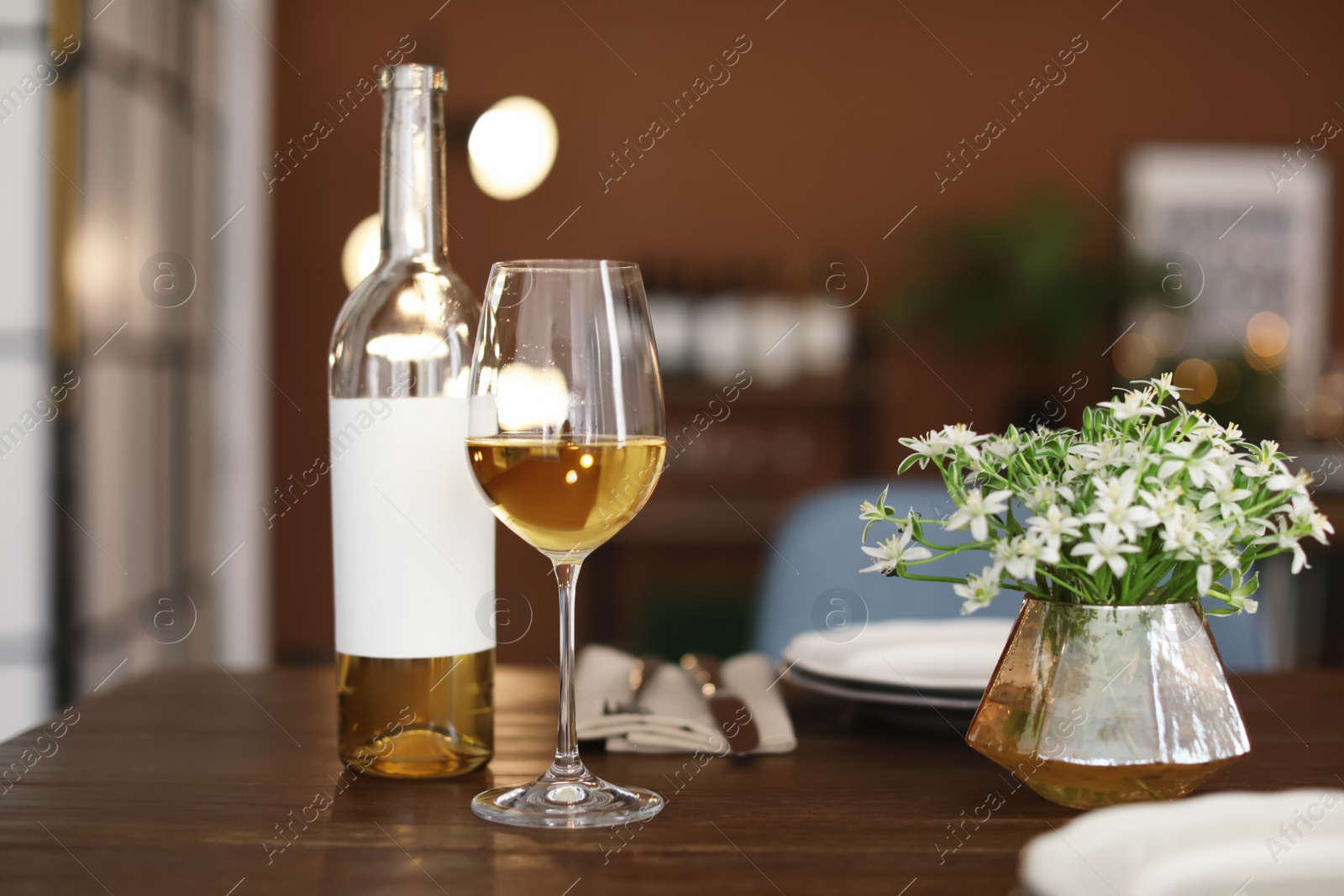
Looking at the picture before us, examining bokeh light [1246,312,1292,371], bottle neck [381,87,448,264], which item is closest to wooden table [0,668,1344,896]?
bottle neck [381,87,448,264]

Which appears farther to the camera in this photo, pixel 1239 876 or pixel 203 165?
pixel 203 165

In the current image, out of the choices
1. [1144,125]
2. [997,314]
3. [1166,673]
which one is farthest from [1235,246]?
[1166,673]

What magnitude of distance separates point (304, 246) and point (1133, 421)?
3.68 m

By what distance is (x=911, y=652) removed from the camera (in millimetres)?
925

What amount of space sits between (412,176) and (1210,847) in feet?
1.71

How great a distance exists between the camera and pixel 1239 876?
48cm

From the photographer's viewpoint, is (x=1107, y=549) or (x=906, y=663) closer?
(x=1107, y=549)

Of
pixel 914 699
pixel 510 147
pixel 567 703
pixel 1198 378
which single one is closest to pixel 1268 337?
pixel 1198 378

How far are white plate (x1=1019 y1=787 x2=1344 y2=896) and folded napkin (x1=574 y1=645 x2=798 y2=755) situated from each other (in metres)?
0.27

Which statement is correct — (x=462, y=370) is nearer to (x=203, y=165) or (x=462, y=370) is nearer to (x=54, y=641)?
(x=54, y=641)

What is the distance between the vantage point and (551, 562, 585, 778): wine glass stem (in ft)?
2.04

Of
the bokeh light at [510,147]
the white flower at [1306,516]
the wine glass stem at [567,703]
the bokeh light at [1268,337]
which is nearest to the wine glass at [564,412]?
the wine glass stem at [567,703]

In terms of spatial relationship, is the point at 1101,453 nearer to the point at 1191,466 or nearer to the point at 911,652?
the point at 1191,466

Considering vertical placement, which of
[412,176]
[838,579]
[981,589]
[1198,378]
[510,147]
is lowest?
[838,579]
